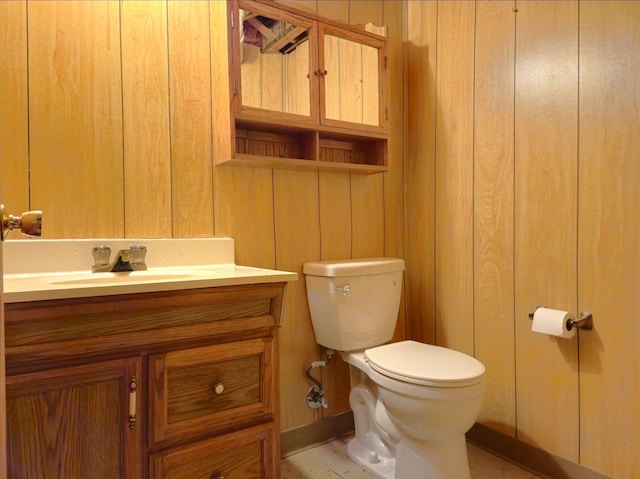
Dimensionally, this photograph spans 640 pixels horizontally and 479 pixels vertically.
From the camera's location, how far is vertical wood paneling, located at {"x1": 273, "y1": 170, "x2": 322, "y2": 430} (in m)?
1.73

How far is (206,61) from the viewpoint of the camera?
1.55 meters

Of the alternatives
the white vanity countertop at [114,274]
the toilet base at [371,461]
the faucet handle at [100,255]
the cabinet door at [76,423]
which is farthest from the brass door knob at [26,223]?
the toilet base at [371,461]

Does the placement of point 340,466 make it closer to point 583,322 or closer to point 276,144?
point 583,322

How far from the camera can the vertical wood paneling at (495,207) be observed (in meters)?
1.67

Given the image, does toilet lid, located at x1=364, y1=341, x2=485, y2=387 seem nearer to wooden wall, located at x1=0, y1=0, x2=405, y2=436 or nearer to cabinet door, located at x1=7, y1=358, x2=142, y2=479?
wooden wall, located at x1=0, y1=0, x2=405, y2=436

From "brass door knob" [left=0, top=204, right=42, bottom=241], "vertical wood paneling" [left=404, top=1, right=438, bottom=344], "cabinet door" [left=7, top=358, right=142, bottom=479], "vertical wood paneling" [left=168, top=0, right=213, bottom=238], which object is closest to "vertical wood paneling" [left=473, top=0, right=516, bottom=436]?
"vertical wood paneling" [left=404, top=1, right=438, bottom=344]

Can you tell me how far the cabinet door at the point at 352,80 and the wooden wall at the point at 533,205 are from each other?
1.05 ft

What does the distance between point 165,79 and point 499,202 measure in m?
1.38

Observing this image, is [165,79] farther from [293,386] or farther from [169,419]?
[293,386]

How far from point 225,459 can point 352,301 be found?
757 mm

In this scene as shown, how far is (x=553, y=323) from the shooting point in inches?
56.7

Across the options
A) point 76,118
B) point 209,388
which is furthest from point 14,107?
point 209,388

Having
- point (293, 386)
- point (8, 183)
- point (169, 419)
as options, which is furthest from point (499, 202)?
point (8, 183)

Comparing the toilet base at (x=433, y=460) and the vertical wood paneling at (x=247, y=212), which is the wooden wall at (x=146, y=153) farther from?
the toilet base at (x=433, y=460)
